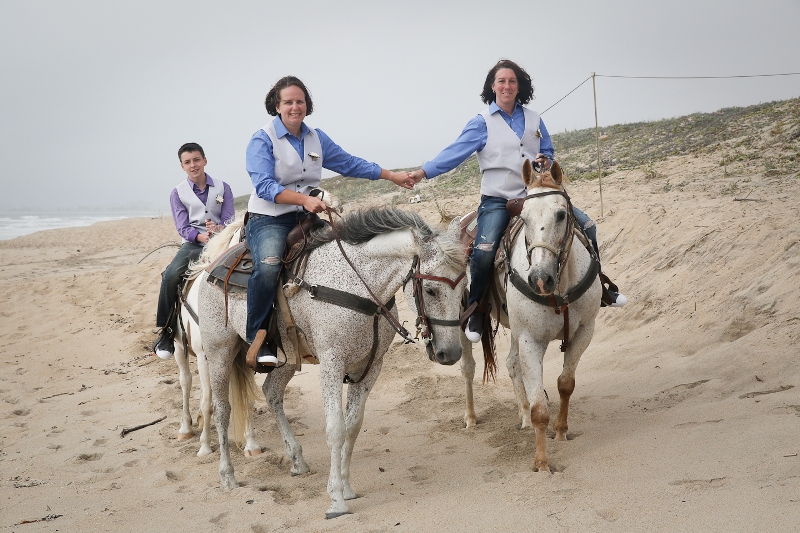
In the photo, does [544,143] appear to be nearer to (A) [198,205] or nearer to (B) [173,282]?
(A) [198,205]

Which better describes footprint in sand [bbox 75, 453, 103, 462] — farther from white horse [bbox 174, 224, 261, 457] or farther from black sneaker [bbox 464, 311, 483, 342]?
black sneaker [bbox 464, 311, 483, 342]

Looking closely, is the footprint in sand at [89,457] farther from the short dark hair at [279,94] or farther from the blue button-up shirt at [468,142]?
the blue button-up shirt at [468,142]

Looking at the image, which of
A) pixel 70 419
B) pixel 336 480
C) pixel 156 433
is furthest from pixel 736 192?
pixel 70 419

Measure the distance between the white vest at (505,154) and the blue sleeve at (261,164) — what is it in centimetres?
184

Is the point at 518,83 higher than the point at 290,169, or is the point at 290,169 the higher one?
the point at 518,83

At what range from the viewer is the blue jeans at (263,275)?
4.47 metres

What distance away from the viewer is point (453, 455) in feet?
17.5

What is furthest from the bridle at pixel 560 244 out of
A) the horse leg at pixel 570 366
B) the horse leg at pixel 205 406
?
the horse leg at pixel 205 406

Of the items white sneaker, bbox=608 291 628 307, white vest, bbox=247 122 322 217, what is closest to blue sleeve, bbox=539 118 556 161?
white sneaker, bbox=608 291 628 307

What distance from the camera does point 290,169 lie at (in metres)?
4.74

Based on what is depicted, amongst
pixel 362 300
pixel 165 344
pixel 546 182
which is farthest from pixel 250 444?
pixel 546 182

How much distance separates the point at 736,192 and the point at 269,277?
7.87 metres

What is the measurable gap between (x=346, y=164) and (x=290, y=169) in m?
0.55

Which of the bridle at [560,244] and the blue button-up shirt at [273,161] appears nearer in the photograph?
the bridle at [560,244]
